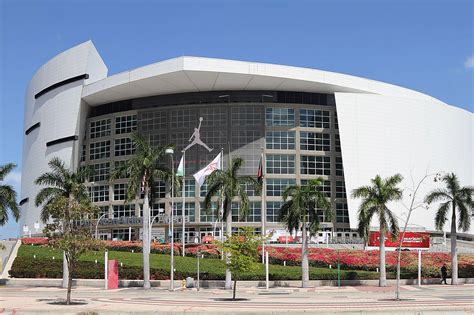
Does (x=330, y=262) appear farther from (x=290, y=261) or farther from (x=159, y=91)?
(x=159, y=91)

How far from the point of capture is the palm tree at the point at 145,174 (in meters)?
49.4

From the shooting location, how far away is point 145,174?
49625 millimetres

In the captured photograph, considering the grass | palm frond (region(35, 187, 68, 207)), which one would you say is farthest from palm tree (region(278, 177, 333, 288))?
palm frond (region(35, 187, 68, 207))

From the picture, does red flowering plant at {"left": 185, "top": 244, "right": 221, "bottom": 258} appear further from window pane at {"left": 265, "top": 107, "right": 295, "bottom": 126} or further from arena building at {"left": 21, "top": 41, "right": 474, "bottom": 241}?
window pane at {"left": 265, "top": 107, "right": 295, "bottom": 126}

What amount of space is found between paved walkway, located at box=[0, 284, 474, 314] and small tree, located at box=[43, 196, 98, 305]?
275 cm

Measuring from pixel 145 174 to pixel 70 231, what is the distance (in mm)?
14799

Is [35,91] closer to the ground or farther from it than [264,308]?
farther from it

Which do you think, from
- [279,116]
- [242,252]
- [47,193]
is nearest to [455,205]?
[242,252]

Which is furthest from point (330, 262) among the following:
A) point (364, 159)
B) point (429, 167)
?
point (429, 167)

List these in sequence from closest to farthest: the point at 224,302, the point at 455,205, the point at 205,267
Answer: the point at 224,302 < the point at 205,267 < the point at 455,205

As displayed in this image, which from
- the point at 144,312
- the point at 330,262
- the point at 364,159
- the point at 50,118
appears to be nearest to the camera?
the point at 144,312

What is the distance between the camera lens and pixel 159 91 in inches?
4001

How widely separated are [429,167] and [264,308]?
73.9m

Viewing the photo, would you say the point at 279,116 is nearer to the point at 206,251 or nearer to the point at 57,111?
the point at 57,111
